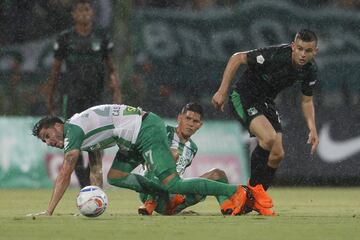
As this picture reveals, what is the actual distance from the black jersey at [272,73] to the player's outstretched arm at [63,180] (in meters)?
1.99

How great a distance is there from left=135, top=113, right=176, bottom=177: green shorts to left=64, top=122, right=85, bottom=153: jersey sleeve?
61cm

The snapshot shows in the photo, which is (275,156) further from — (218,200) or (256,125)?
(218,200)

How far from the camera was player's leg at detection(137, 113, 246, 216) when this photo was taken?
34.2ft

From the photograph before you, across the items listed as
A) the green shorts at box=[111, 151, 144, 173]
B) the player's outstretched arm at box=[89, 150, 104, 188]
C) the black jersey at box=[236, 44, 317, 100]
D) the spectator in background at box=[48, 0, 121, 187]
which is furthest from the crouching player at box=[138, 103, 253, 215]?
the spectator in background at box=[48, 0, 121, 187]

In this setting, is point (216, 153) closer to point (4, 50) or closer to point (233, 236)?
point (4, 50)

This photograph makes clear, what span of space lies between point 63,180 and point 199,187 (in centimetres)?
120

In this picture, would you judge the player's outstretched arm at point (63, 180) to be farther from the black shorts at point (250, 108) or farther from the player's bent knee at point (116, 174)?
the black shorts at point (250, 108)

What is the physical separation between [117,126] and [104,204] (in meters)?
0.83

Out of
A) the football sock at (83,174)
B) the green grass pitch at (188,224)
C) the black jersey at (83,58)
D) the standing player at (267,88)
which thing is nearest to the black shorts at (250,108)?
the standing player at (267,88)

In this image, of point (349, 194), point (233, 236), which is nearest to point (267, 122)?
point (233, 236)

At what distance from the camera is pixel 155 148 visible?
10578mm

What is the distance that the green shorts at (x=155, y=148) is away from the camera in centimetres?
1053

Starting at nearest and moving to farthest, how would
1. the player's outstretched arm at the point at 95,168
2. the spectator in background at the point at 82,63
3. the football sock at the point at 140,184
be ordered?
the football sock at the point at 140,184, the player's outstretched arm at the point at 95,168, the spectator in background at the point at 82,63

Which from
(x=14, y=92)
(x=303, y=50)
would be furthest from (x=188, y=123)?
(x=14, y=92)
